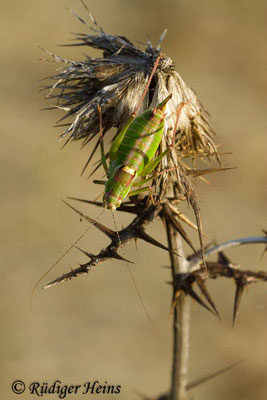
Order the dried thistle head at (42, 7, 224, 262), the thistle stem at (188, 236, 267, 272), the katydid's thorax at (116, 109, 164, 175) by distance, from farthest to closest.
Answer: the thistle stem at (188, 236, 267, 272) → the dried thistle head at (42, 7, 224, 262) → the katydid's thorax at (116, 109, 164, 175)

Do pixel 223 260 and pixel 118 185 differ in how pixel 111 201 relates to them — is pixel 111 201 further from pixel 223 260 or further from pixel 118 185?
pixel 223 260

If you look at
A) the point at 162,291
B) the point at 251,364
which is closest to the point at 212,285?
the point at 162,291

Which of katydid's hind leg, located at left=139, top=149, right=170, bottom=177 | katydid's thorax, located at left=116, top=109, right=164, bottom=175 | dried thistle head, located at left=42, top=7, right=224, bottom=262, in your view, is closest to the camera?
katydid's thorax, located at left=116, top=109, right=164, bottom=175

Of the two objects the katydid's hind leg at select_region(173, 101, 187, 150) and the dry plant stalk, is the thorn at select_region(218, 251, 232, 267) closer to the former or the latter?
the dry plant stalk

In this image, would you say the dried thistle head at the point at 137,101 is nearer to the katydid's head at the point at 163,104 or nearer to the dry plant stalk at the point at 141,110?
the dry plant stalk at the point at 141,110

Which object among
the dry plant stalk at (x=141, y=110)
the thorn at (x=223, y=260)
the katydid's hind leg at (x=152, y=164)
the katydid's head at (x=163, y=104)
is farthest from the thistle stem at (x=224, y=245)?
the katydid's head at (x=163, y=104)

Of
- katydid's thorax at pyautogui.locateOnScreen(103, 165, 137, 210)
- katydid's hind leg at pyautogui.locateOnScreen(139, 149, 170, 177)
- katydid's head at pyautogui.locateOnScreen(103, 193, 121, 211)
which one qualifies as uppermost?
katydid's hind leg at pyautogui.locateOnScreen(139, 149, 170, 177)

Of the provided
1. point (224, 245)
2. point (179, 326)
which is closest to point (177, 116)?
point (224, 245)

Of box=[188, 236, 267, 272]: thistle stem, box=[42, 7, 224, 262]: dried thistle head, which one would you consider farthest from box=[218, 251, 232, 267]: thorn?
box=[42, 7, 224, 262]: dried thistle head
